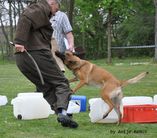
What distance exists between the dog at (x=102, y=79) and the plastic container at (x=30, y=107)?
2.33 ft

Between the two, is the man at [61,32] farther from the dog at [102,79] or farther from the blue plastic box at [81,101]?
the dog at [102,79]

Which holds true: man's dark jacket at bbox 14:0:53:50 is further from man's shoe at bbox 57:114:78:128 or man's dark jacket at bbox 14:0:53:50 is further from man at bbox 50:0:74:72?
man at bbox 50:0:74:72

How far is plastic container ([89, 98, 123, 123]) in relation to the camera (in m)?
7.52

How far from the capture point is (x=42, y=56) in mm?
6855

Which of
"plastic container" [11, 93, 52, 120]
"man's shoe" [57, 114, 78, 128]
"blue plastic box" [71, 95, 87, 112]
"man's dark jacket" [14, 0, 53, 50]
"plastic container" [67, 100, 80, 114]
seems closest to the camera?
"man's dark jacket" [14, 0, 53, 50]

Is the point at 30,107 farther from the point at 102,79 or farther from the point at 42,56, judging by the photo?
the point at 42,56

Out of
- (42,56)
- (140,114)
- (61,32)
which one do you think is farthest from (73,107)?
(42,56)

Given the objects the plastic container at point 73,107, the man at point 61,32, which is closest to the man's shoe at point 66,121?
the plastic container at point 73,107

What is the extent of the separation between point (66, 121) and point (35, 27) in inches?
54.6

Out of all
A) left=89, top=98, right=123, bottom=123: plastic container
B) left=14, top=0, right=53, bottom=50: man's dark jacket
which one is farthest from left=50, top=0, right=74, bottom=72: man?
left=14, top=0, right=53, bottom=50: man's dark jacket

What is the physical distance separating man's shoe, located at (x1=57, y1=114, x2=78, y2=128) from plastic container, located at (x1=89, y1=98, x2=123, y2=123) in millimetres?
620

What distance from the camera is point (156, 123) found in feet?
25.1

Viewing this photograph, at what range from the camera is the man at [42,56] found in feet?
22.0

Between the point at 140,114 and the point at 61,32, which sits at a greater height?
the point at 61,32
